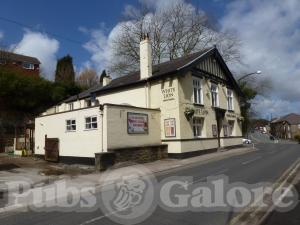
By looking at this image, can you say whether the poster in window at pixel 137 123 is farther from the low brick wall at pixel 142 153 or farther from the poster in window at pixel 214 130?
the poster in window at pixel 214 130

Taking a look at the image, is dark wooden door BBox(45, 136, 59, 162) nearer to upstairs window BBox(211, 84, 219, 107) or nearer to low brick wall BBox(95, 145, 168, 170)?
low brick wall BBox(95, 145, 168, 170)

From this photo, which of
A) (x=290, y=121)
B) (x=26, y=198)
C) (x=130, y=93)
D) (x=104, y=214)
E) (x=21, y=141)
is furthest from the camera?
(x=290, y=121)

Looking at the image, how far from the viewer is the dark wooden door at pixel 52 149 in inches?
877

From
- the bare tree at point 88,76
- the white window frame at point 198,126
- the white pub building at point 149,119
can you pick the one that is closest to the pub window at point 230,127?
the white pub building at point 149,119

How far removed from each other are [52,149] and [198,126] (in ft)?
35.8

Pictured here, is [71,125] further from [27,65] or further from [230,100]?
[27,65]

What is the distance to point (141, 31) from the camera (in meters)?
47.3

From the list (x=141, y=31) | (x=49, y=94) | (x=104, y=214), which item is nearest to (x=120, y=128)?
(x=104, y=214)

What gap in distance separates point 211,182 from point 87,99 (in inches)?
865

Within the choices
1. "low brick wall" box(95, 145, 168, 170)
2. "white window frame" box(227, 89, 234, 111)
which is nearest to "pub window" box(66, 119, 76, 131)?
"low brick wall" box(95, 145, 168, 170)

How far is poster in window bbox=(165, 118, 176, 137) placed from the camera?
22828mm

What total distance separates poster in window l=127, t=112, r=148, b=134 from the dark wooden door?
5.48 meters

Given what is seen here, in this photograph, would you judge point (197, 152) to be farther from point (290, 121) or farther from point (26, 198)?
point (290, 121)

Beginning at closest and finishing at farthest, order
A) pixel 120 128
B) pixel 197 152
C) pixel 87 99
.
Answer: pixel 120 128
pixel 197 152
pixel 87 99
